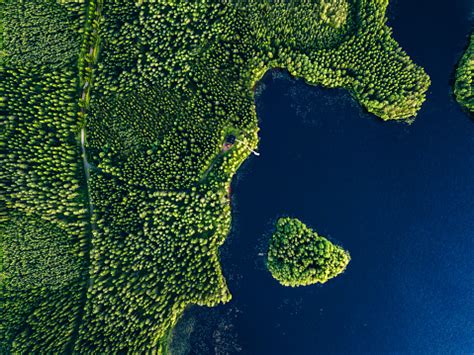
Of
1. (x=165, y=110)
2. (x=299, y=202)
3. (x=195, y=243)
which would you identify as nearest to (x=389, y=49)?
(x=299, y=202)

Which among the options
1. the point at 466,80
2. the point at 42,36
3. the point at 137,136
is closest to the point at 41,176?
the point at 137,136

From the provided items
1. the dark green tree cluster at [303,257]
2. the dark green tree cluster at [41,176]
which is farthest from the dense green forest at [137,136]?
the dark green tree cluster at [303,257]

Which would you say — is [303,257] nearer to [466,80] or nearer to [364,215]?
[364,215]

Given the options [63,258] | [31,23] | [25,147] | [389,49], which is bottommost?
[63,258]

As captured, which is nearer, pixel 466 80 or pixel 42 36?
pixel 466 80

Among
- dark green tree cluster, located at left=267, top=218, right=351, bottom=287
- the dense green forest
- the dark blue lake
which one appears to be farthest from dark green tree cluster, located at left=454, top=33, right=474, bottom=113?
dark green tree cluster, located at left=267, top=218, right=351, bottom=287

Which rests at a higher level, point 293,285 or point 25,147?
point 25,147

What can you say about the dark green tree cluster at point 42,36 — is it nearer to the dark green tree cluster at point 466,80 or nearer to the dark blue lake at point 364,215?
the dark blue lake at point 364,215

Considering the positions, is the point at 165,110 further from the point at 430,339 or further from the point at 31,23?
the point at 430,339
